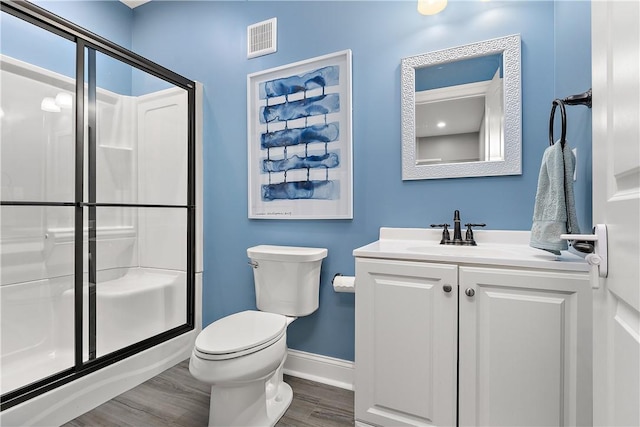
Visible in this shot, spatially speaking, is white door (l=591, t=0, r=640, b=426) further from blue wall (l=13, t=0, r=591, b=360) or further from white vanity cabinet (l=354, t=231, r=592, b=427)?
blue wall (l=13, t=0, r=591, b=360)

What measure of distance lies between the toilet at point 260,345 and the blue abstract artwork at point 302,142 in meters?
0.33

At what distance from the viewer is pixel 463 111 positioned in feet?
A: 5.17

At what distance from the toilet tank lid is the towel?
40.9 inches

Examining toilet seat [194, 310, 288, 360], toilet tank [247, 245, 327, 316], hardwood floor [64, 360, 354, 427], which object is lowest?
hardwood floor [64, 360, 354, 427]

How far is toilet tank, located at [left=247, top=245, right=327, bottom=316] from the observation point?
67.2 inches

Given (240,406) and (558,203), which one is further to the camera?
(240,406)

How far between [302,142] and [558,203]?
1.33 m

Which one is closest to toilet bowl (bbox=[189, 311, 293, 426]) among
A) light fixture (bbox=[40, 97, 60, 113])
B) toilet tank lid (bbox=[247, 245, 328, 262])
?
toilet tank lid (bbox=[247, 245, 328, 262])

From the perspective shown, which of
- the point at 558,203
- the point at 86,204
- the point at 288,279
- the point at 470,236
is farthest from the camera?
the point at 288,279

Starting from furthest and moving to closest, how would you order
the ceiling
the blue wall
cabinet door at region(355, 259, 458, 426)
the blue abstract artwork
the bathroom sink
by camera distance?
the ceiling
the blue abstract artwork
the blue wall
the bathroom sink
cabinet door at region(355, 259, 458, 426)

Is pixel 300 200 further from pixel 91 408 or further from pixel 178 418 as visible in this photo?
pixel 91 408

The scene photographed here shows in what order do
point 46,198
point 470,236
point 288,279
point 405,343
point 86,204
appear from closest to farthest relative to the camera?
point 405,343 < point 470,236 < point 86,204 < point 288,279 < point 46,198

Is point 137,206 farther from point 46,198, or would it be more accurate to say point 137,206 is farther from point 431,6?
point 431,6

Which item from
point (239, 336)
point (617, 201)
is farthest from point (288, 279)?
point (617, 201)
